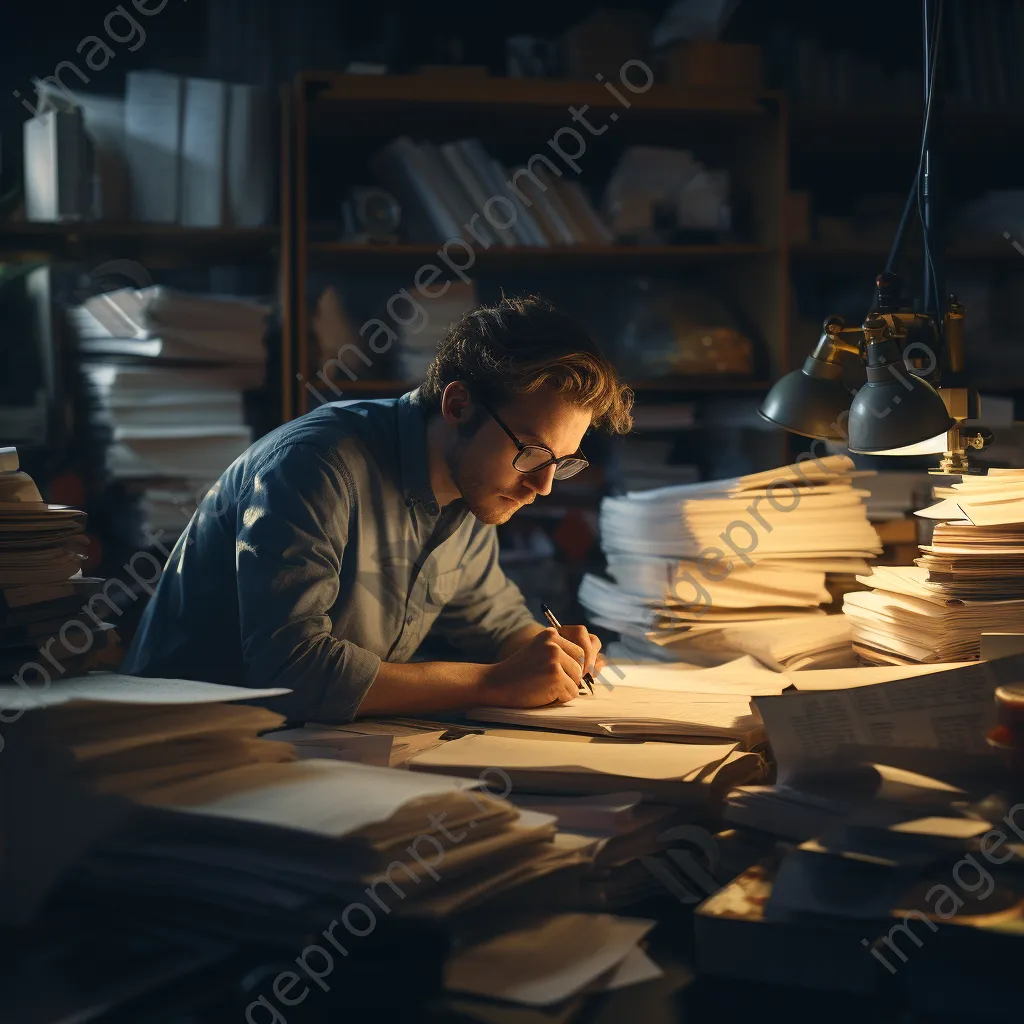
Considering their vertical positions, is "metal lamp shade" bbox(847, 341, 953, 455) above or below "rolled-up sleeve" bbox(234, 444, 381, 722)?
above

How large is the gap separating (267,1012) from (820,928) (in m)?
0.37

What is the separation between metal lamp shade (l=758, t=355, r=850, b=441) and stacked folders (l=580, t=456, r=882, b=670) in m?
0.26

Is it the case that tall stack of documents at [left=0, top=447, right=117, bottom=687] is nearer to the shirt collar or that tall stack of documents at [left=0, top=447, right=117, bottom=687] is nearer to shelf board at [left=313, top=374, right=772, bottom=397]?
the shirt collar

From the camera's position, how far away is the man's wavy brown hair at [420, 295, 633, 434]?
5.59ft

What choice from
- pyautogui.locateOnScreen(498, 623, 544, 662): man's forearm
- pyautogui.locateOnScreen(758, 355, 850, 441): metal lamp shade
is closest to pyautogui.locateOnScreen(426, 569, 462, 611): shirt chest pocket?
pyautogui.locateOnScreen(498, 623, 544, 662): man's forearm

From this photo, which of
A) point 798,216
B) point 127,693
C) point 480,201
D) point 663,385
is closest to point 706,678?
point 127,693

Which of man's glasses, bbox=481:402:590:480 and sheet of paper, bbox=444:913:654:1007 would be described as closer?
sheet of paper, bbox=444:913:654:1007

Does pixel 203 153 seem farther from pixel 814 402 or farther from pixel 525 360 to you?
pixel 814 402

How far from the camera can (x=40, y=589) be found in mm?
1280

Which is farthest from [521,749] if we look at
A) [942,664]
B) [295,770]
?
[942,664]

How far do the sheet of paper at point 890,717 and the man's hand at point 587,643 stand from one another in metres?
0.60

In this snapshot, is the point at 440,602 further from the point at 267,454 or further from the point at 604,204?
the point at 604,204

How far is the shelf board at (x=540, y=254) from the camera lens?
9.04 feet

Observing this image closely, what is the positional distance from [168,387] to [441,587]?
1.17m
